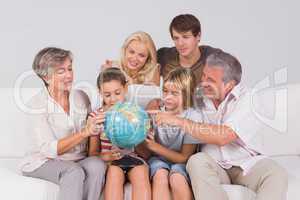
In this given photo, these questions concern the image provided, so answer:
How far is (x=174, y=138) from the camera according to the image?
2.73 meters

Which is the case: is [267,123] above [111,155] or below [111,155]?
above

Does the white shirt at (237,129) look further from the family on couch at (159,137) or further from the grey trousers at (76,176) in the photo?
the grey trousers at (76,176)

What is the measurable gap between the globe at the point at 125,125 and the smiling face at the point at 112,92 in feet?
0.62

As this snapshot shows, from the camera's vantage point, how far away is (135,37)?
3.06m

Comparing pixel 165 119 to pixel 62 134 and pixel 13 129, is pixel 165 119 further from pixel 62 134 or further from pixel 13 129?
pixel 13 129

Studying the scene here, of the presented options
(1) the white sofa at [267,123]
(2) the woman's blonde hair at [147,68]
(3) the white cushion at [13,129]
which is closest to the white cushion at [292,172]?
(1) the white sofa at [267,123]

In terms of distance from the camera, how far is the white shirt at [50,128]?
8.57ft

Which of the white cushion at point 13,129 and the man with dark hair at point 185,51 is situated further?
the man with dark hair at point 185,51

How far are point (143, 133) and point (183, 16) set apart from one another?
2.96ft

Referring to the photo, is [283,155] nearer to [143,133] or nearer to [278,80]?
[278,80]

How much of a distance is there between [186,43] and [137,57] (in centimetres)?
28

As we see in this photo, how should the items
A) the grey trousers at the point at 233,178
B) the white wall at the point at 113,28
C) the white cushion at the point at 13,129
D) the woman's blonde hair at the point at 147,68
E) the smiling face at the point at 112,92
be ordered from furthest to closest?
the white wall at the point at 113,28
the woman's blonde hair at the point at 147,68
the white cushion at the point at 13,129
the smiling face at the point at 112,92
the grey trousers at the point at 233,178

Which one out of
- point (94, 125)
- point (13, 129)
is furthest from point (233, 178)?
point (13, 129)

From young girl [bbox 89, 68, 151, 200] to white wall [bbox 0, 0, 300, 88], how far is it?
1.26ft
